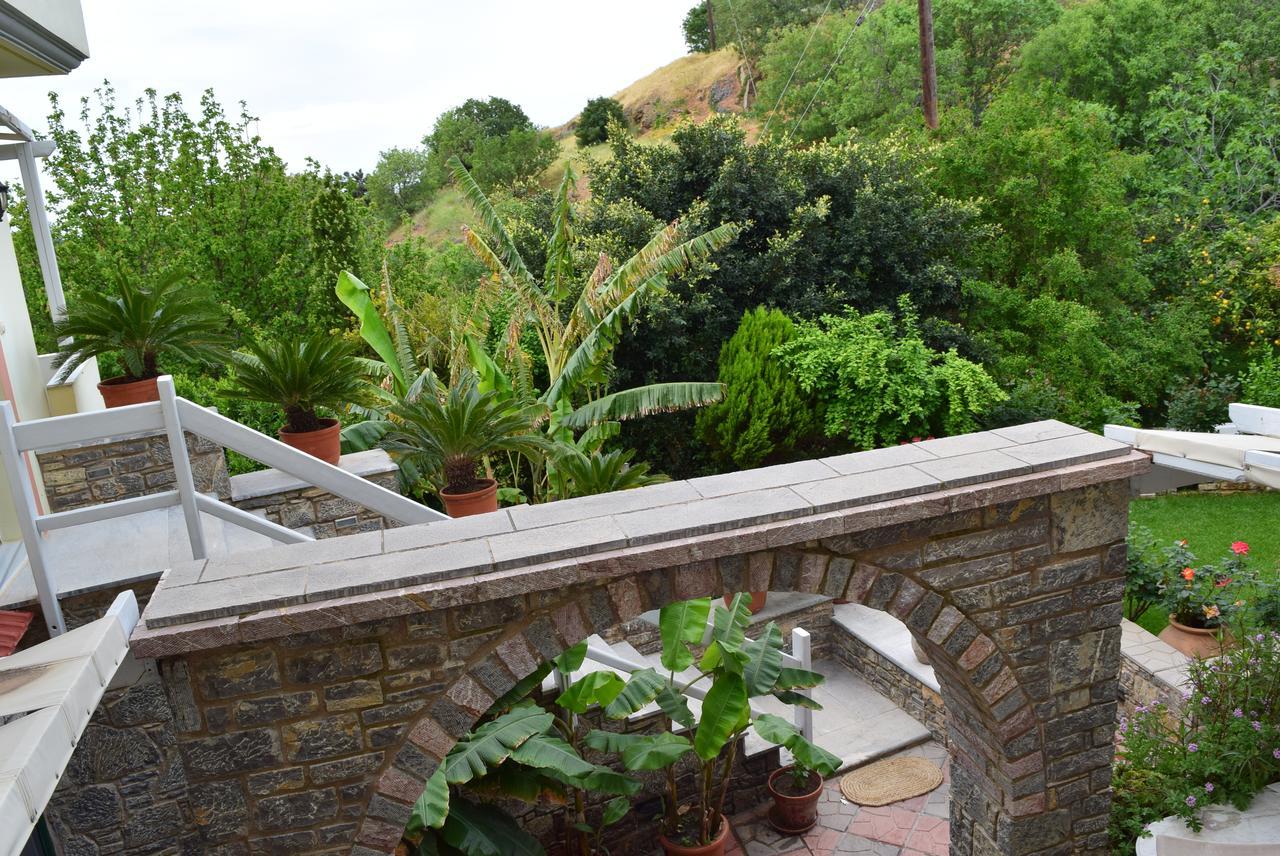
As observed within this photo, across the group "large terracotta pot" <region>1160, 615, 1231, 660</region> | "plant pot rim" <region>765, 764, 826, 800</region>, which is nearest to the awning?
"plant pot rim" <region>765, 764, 826, 800</region>

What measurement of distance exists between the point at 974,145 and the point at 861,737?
35.7 ft

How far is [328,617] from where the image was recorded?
441cm

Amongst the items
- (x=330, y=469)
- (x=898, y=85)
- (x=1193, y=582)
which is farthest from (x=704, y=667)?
(x=898, y=85)

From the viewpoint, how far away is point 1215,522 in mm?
11891

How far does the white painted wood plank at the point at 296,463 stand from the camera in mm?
5078

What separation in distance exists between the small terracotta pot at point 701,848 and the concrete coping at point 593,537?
10.6 feet

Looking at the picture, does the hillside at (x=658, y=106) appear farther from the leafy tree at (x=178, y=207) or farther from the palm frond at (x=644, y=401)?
the palm frond at (x=644, y=401)

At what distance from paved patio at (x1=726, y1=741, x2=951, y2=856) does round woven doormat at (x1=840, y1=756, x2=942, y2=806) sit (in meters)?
0.07

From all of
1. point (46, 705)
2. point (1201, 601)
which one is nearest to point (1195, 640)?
point (1201, 601)

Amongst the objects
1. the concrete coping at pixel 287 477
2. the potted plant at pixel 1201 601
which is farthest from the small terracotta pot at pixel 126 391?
the potted plant at pixel 1201 601

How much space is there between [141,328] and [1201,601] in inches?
351

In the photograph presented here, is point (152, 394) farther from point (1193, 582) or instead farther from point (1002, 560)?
point (1193, 582)

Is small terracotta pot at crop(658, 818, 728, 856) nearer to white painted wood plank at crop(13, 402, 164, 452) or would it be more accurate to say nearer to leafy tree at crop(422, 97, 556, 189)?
white painted wood plank at crop(13, 402, 164, 452)

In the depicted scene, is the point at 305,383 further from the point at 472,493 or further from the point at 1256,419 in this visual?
the point at 1256,419
